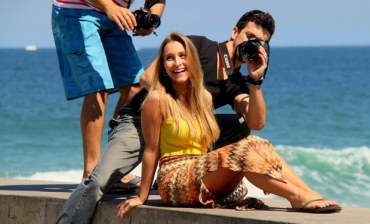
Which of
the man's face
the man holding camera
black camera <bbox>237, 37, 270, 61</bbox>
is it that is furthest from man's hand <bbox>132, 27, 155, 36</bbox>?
black camera <bbox>237, 37, 270, 61</bbox>

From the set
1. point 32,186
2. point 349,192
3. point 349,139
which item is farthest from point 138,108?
point 349,139

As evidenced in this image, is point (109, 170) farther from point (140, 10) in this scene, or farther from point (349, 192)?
point (349, 192)

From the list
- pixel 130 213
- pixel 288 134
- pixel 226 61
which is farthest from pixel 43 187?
pixel 288 134

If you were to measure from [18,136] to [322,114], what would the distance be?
8646 millimetres

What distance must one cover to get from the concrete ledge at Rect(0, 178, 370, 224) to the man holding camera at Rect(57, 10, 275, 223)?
150 millimetres

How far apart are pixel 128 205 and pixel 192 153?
16.7 inches

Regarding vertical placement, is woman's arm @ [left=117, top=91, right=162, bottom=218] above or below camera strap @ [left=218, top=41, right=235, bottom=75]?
below

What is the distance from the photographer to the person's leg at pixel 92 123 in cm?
500

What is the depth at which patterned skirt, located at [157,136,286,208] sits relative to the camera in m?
4.19

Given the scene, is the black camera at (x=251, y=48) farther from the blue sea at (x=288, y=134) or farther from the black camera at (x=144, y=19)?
the black camera at (x=144, y=19)

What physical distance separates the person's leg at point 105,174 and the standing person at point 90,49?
28 centimetres

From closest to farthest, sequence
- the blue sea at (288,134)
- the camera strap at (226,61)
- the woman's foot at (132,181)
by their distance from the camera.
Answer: the camera strap at (226,61), the woman's foot at (132,181), the blue sea at (288,134)

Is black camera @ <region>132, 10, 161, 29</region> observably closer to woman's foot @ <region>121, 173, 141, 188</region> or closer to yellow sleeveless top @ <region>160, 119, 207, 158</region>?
yellow sleeveless top @ <region>160, 119, 207, 158</region>

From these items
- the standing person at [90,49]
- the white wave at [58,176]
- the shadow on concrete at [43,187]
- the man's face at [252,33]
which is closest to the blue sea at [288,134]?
the white wave at [58,176]
